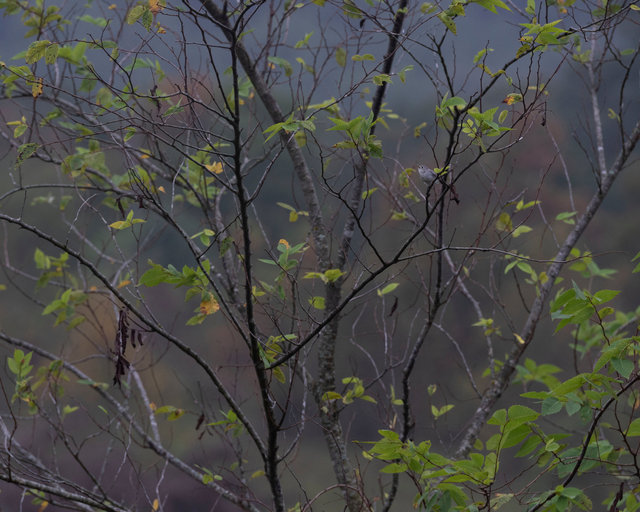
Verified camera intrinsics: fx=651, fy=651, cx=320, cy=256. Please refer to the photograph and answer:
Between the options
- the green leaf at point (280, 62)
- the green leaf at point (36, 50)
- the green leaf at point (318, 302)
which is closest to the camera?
the green leaf at point (36, 50)

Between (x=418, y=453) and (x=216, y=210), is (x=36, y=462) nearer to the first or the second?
(x=216, y=210)

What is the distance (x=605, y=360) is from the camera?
1.00m

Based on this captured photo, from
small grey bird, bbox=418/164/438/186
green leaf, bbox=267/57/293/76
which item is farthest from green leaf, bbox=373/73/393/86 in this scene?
green leaf, bbox=267/57/293/76

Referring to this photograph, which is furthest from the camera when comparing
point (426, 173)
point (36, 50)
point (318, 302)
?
point (318, 302)

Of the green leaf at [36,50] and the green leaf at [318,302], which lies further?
the green leaf at [318,302]

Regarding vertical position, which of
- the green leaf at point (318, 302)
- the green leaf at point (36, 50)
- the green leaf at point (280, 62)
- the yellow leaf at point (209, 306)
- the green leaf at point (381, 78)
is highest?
the green leaf at point (280, 62)

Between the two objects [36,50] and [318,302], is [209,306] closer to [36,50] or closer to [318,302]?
[318,302]

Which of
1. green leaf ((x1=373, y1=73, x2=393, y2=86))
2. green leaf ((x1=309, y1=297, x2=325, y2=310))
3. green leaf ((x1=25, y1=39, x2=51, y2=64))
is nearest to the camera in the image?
green leaf ((x1=25, y1=39, x2=51, y2=64))

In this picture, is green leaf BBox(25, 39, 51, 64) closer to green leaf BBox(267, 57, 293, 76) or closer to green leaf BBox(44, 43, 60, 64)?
green leaf BBox(44, 43, 60, 64)

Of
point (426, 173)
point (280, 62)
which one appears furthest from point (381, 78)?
point (280, 62)

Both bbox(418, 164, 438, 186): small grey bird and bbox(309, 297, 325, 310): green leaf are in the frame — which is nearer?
bbox(418, 164, 438, 186): small grey bird

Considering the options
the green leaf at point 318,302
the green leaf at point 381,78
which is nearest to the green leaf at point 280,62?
the green leaf at point 381,78

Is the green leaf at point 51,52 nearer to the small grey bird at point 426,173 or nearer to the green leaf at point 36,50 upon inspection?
the green leaf at point 36,50

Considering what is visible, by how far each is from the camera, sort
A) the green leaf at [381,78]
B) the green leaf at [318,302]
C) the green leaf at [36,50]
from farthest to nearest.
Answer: the green leaf at [318,302] → the green leaf at [381,78] → the green leaf at [36,50]
